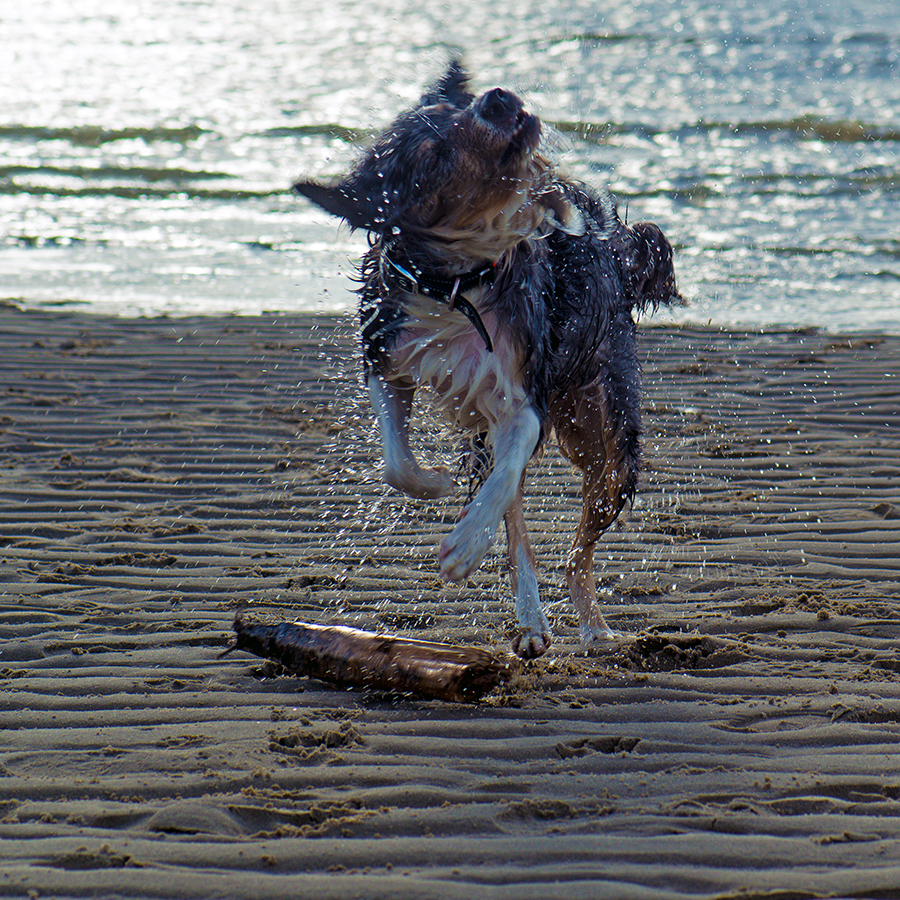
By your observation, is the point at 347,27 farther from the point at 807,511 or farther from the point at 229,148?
the point at 807,511

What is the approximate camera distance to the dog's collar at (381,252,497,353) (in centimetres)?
361

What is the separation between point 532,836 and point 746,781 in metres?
0.67

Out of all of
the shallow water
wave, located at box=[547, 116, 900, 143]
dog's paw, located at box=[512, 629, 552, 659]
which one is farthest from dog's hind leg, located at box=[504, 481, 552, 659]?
wave, located at box=[547, 116, 900, 143]

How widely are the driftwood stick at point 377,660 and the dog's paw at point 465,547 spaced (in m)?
0.28

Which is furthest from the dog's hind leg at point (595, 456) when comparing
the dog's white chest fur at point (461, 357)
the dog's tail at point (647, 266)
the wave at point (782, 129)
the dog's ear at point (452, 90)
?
the wave at point (782, 129)

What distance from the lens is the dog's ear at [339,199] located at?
3.59 meters

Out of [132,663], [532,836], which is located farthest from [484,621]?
[532,836]

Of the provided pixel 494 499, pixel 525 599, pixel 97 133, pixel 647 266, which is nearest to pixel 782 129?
pixel 97 133

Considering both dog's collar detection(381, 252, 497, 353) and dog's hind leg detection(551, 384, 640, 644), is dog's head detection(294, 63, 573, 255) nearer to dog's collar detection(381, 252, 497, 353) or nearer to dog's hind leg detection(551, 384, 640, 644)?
dog's collar detection(381, 252, 497, 353)

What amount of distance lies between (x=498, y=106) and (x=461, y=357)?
88 centimetres

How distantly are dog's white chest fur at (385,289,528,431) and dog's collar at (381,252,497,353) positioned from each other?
4 centimetres

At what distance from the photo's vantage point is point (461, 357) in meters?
3.79

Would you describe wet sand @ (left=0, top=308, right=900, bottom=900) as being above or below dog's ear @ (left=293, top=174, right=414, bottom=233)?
below

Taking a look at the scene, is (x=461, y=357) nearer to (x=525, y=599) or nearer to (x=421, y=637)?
(x=525, y=599)
